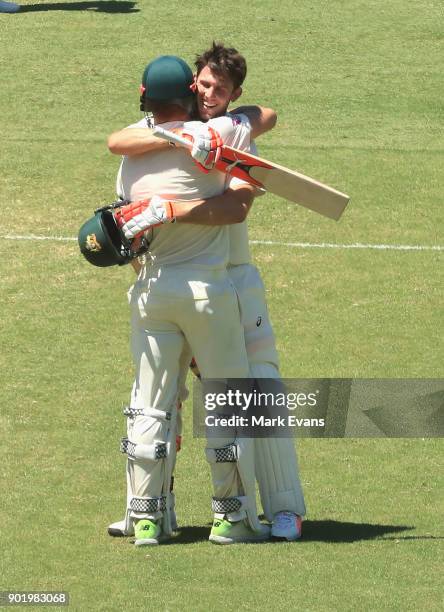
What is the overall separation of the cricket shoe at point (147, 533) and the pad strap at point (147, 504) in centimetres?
6

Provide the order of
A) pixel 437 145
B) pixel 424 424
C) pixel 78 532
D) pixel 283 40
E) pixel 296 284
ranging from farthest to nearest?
pixel 283 40, pixel 437 145, pixel 296 284, pixel 424 424, pixel 78 532

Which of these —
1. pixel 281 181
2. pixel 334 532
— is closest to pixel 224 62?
pixel 281 181

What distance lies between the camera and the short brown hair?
7676 mm

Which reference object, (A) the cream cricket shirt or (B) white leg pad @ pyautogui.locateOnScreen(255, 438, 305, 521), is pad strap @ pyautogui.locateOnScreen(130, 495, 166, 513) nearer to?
(B) white leg pad @ pyautogui.locateOnScreen(255, 438, 305, 521)

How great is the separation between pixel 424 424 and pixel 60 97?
701cm

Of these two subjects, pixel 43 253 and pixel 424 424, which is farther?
pixel 43 253

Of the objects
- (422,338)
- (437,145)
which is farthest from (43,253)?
(437,145)

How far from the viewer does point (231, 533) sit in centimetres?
785

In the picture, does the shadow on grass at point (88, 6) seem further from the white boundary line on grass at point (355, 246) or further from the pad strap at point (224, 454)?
the pad strap at point (224, 454)

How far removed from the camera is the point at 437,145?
14.4m

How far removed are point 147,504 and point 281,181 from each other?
1.69m

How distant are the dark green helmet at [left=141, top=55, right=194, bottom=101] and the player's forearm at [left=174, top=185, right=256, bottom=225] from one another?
0.52 meters

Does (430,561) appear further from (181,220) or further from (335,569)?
(181,220)

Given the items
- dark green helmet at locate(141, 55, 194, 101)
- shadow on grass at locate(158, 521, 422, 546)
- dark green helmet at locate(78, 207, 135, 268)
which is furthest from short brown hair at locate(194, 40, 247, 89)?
shadow on grass at locate(158, 521, 422, 546)
